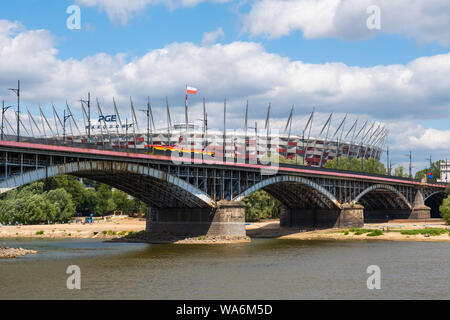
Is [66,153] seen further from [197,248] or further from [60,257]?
[197,248]

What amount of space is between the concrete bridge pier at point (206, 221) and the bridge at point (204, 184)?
136 mm

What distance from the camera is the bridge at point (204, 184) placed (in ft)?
193

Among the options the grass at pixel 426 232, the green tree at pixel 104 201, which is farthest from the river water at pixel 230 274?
the green tree at pixel 104 201

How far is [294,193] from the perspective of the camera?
342ft

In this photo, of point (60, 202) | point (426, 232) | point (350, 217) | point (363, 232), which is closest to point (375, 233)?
point (363, 232)

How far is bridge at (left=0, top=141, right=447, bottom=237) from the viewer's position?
193 feet

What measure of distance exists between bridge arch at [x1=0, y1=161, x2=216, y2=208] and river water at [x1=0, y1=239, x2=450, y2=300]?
840cm

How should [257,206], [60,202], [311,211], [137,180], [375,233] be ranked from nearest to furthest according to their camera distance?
[137,180], [375,233], [311,211], [257,206], [60,202]

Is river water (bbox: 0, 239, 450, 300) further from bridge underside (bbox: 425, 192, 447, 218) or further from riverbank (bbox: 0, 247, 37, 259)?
bridge underside (bbox: 425, 192, 447, 218)

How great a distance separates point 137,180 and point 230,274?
3041 cm

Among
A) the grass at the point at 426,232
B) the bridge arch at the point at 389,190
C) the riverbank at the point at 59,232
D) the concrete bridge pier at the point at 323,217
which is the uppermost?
the bridge arch at the point at 389,190

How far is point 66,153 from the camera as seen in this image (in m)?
60.8

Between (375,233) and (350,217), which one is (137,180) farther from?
(350,217)

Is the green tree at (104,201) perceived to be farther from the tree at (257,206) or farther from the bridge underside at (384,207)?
the bridge underside at (384,207)
